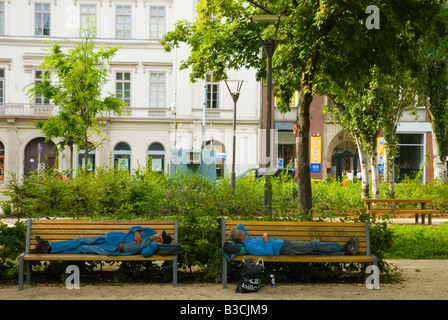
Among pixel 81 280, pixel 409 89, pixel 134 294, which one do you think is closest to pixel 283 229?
pixel 134 294

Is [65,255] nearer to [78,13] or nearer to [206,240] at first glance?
[206,240]

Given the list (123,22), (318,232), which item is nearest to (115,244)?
(318,232)

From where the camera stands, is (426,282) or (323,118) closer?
(426,282)

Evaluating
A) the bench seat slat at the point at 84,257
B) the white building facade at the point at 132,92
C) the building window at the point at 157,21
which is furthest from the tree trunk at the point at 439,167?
the building window at the point at 157,21

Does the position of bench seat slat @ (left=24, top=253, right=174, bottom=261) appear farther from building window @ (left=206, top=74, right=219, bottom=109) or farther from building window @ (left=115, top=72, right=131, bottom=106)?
building window @ (left=115, top=72, right=131, bottom=106)

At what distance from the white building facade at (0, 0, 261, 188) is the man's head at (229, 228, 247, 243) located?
32031 millimetres

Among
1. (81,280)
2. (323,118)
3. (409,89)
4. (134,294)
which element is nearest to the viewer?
(134,294)

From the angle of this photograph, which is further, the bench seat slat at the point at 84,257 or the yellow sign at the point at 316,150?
the yellow sign at the point at 316,150

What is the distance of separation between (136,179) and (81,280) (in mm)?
8384

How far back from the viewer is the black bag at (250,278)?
7.04 m

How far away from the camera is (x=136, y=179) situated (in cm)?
1605

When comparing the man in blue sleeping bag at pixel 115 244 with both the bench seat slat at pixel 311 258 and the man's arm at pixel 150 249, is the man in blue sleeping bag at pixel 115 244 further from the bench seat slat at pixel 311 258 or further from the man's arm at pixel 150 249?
the bench seat slat at pixel 311 258

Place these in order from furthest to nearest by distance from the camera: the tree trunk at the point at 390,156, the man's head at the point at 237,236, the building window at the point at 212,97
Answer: the building window at the point at 212,97 < the tree trunk at the point at 390,156 < the man's head at the point at 237,236

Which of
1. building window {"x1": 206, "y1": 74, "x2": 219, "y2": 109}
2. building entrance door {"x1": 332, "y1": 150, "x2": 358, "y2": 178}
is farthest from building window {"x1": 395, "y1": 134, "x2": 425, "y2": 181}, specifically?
building window {"x1": 206, "y1": 74, "x2": 219, "y2": 109}
